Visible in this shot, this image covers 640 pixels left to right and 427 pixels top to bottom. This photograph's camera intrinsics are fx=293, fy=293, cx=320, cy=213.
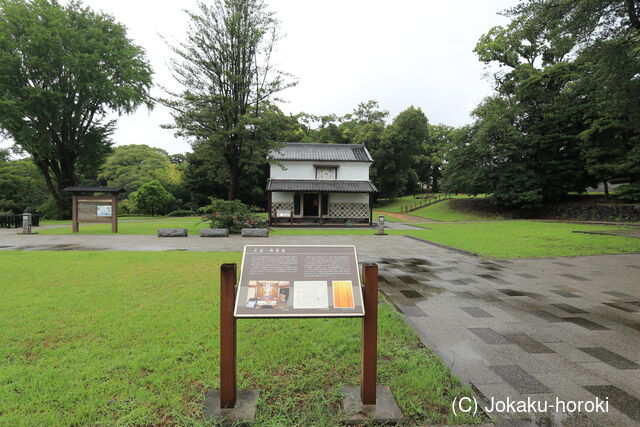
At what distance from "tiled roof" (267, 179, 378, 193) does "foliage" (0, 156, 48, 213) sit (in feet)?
77.0

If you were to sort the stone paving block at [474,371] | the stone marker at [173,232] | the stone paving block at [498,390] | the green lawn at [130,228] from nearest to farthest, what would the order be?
the stone paving block at [498,390]
the stone paving block at [474,371]
the stone marker at [173,232]
the green lawn at [130,228]

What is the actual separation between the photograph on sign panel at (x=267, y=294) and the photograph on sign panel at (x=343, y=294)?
1.29ft

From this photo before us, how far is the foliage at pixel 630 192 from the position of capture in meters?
20.5

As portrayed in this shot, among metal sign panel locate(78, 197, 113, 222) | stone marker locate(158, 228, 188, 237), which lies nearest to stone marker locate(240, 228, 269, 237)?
stone marker locate(158, 228, 188, 237)

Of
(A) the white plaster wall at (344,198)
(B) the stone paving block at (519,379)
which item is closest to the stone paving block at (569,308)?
(B) the stone paving block at (519,379)

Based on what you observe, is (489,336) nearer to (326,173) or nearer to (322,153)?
(326,173)

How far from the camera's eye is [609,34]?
1053cm

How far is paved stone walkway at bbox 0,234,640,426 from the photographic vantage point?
259 cm

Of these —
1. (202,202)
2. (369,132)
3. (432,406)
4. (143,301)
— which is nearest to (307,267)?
(432,406)

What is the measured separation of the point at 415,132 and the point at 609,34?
89.0 ft

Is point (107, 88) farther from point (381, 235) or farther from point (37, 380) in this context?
point (37, 380)

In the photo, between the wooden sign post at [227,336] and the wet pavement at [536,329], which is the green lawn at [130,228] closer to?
the wet pavement at [536,329]

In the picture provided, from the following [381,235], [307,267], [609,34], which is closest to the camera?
[307,267]

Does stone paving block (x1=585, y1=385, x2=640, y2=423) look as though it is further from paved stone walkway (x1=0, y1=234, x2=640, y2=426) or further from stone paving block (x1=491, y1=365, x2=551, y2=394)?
stone paving block (x1=491, y1=365, x2=551, y2=394)
